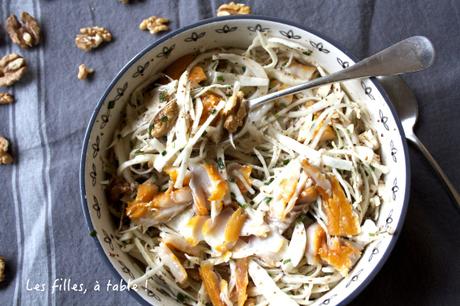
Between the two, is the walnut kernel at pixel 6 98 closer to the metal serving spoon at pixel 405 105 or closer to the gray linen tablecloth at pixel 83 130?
the gray linen tablecloth at pixel 83 130

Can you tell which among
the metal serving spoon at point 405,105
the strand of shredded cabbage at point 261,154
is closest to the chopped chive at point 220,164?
the strand of shredded cabbage at point 261,154

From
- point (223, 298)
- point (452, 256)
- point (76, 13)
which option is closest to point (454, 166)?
point (452, 256)

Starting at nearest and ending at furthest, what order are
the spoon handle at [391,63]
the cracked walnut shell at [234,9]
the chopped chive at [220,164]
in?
the spoon handle at [391,63], the chopped chive at [220,164], the cracked walnut shell at [234,9]

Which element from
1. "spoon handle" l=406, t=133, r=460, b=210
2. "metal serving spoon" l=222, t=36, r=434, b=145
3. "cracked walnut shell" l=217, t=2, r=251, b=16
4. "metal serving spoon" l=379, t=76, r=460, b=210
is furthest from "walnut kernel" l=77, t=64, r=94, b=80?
"spoon handle" l=406, t=133, r=460, b=210

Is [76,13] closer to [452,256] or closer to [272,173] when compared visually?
[272,173]

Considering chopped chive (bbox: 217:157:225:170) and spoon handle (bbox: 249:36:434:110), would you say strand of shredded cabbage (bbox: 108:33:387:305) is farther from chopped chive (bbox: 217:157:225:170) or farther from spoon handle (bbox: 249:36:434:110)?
spoon handle (bbox: 249:36:434:110)

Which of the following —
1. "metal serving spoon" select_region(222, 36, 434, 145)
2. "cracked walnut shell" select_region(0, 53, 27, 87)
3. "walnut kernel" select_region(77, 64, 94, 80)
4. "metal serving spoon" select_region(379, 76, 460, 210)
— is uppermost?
→ "cracked walnut shell" select_region(0, 53, 27, 87)

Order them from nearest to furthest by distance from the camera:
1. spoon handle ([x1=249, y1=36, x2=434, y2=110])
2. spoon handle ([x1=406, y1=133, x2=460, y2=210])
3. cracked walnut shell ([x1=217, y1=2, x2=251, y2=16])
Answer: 1. spoon handle ([x1=249, y1=36, x2=434, y2=110])
2. spoon handle ([x1=406, y1=133, x2=460, y2=210])
3. cracked walnut shell ([x1=217, y1=2, x2=251, y2=16])
